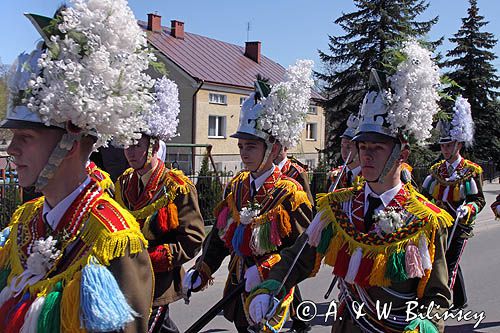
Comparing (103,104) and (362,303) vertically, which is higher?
(103,104)

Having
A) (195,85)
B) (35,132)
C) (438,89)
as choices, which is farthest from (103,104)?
(195,85)

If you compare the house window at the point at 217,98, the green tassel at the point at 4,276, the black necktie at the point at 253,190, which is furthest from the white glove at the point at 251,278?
the house window at the point at 217,98

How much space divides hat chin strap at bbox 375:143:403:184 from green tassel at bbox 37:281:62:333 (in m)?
1.97

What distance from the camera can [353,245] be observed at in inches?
138

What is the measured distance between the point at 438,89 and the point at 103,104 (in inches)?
92.3

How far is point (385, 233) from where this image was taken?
11.3 feet

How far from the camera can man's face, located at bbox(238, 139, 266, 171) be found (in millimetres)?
4953

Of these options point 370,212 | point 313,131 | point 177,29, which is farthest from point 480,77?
point 370,212

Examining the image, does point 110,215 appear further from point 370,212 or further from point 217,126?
point 217,126

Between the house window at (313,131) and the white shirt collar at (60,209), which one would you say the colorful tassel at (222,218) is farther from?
the house window at (313,131)

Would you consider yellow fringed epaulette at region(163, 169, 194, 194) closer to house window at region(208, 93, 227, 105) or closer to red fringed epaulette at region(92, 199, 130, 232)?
red fringed epaulette at region(92, 199, 130, 232)

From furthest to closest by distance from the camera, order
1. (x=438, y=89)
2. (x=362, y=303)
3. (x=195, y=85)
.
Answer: (x=195, y=85)
(x=438, y=89)
(x=362, y=303)

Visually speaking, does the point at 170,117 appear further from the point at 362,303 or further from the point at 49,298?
the point at 49,298

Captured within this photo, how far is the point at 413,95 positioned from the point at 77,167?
210cm
